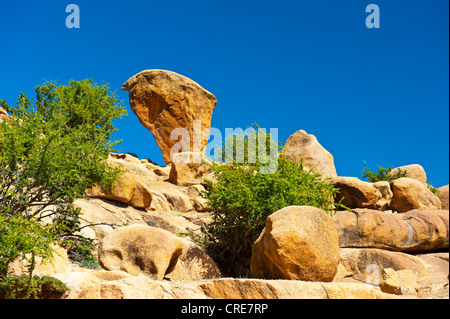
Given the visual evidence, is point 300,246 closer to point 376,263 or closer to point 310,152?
point 376,263

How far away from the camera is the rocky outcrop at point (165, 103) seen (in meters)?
34.5

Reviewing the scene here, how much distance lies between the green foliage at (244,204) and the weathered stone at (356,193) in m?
5.55

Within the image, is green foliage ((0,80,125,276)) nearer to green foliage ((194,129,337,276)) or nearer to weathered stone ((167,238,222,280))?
weathered stone ((167,238,222,280))

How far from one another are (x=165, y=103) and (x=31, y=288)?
30293 mm

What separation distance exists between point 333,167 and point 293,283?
2115 cm

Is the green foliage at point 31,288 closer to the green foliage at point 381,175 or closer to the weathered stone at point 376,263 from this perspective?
the weathered stone at point 376,263

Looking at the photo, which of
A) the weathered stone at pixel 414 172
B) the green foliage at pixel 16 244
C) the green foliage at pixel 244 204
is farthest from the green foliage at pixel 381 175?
the green foliage at pixel 16 244

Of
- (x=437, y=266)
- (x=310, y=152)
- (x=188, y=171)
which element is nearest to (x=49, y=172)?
(x=437, y=266)

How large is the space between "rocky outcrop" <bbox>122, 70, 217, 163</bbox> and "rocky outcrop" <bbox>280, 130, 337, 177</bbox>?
414 inches
